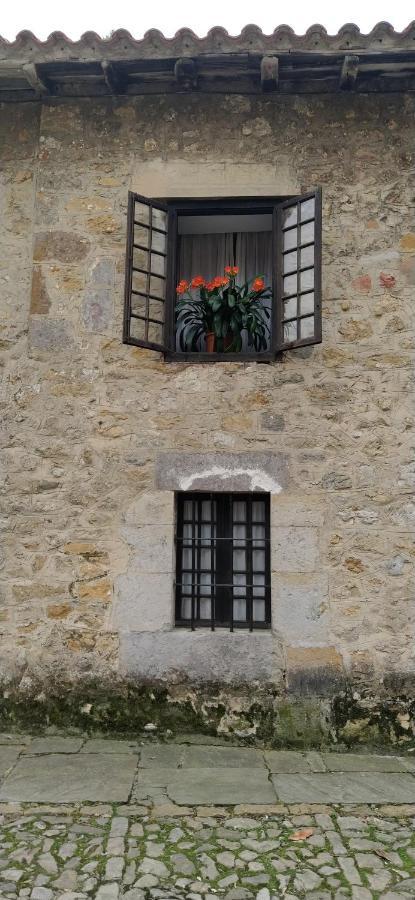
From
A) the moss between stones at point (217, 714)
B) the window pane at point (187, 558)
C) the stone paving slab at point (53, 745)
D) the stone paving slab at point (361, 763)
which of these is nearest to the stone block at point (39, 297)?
the window pane at point (187, 558)

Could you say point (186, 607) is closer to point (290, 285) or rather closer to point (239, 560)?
point (239, 560)

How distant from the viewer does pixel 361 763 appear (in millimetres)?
3979

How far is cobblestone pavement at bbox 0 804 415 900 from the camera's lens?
2.63m

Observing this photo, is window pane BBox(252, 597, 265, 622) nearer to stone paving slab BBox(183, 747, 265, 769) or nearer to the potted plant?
stone paving slab BBox(183, 747, 265, 769)

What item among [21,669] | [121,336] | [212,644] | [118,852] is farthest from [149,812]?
[121,336]

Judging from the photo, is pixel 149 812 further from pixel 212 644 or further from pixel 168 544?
pixel 168 544

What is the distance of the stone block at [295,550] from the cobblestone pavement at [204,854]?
153 centimetres

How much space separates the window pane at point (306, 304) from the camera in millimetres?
4453

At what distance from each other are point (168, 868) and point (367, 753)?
6.13 feet

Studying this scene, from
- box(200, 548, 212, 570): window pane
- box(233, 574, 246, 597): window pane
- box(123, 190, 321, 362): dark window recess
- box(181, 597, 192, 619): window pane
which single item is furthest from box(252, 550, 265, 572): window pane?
box(123, 190, 321, 362): dark window recess

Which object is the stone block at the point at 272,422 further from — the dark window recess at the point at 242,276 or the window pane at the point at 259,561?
the window pane at the point at 259,561

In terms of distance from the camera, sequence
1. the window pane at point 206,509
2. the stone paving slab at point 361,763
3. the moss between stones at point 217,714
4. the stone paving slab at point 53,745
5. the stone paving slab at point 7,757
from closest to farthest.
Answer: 1. the stone paving slab at point 7,757
2. the stone paving slab at point 361,763
3. the stone paving slab at point 53,745
4. the moss between stones at point 217,714
5. the window pane at point 206,509

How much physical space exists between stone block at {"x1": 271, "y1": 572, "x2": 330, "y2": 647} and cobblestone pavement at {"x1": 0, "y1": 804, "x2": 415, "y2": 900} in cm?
117

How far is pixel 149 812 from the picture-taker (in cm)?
324
